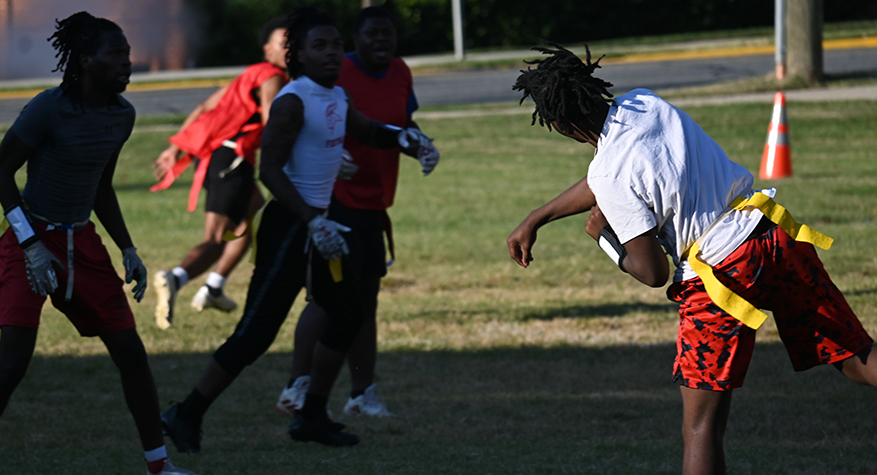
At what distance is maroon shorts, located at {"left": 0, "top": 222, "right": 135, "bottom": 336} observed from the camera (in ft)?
13.3

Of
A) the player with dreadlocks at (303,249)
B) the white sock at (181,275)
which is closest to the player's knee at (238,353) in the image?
the player with dreadlocks at (303,249)

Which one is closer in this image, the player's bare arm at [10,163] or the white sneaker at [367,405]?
the player's bare arm at [10,163]

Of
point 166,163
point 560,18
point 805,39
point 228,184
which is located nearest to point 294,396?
point 228,184

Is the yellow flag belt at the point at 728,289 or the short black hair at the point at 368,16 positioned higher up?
the short black hair at the point at 368,16

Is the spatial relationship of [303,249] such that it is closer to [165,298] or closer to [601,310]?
[165,298]

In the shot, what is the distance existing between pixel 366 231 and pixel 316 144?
82 centimetres

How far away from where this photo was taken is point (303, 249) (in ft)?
15.8

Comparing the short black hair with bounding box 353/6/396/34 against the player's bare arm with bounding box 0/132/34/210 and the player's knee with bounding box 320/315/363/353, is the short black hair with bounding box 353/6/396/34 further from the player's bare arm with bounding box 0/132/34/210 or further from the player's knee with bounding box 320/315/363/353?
the player's bare arm with bounding box 0/132/34/210

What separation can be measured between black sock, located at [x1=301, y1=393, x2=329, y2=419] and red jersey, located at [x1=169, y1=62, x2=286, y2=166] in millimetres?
3000

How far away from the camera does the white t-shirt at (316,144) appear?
483 cm

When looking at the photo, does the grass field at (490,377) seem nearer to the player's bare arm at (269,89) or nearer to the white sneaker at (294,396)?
the white sneaker at (294,396)

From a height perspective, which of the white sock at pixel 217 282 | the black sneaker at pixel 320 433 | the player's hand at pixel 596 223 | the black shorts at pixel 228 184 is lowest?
the black sneaker at pixel 320 433

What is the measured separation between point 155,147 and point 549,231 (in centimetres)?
820

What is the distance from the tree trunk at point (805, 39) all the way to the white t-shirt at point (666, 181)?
1534cm
